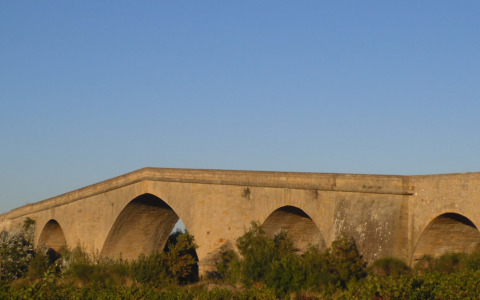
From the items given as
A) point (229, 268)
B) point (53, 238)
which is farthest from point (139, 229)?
point (229, 268)

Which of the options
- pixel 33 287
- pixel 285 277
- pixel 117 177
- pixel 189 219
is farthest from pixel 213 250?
pixel 33 287

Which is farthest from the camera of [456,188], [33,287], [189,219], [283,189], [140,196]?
[140,196]

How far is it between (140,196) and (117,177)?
6.85 feet

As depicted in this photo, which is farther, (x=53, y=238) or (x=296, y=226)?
(x=53, y=238)

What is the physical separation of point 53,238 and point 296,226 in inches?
761

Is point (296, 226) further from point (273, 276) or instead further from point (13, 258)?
point (13, 258)

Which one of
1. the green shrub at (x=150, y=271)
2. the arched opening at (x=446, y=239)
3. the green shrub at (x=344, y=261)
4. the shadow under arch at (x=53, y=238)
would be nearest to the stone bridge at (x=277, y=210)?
the arched opening at (x=446, y=239)

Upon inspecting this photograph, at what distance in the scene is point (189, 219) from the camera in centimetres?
2400

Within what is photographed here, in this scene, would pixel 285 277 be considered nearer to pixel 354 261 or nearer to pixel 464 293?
pixel 354 261

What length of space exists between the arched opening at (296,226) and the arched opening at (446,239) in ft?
14.4

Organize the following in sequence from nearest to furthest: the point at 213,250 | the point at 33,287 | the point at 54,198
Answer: the point at 33,287
the point at 213,250
the point at 54,198

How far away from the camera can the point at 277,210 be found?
20484mm

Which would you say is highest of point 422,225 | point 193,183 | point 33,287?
point 193,183

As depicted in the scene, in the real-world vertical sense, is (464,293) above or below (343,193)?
below
